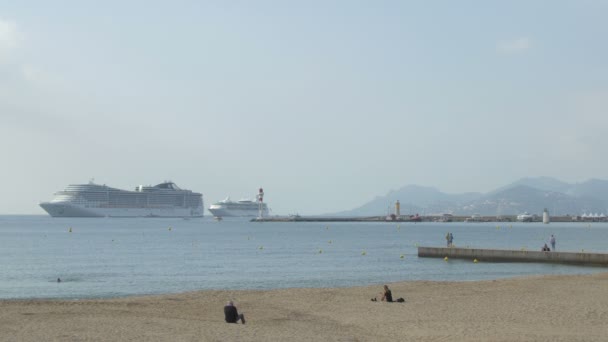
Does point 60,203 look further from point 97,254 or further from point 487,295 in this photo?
point 487,295

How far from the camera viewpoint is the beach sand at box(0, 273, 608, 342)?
1673 cm

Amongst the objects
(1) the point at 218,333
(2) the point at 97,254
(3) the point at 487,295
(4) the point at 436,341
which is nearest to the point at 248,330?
(1) the point at 218,333

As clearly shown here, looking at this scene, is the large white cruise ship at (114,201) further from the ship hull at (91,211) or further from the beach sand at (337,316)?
the beach sand at (337,316)

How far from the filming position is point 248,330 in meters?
17.5

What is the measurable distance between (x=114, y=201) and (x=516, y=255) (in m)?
143

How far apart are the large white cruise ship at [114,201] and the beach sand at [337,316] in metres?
152

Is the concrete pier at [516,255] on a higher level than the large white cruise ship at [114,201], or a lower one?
lower

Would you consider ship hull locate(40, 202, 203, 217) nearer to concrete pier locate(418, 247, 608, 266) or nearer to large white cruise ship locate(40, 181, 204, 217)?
large white cruise ship locate(40, 181, 204, 217)

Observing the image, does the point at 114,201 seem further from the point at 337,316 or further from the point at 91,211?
the point at 337,316

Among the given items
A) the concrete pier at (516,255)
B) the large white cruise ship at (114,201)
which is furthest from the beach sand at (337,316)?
the large white cruise ship at (114,201)

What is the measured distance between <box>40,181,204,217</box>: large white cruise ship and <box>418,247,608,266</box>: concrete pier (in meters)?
134

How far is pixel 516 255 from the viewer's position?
44312mm

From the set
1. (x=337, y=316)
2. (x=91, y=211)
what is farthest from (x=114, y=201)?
(x=337, y=316)

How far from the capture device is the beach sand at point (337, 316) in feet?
54.9
